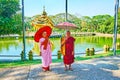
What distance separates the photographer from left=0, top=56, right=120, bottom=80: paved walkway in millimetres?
8266

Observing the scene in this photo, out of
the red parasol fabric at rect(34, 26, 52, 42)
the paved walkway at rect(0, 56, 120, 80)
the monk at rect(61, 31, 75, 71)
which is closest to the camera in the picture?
the paved walkway at rect(0, 56, 120, 80)

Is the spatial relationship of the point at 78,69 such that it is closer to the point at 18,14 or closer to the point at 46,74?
the point at 46,74

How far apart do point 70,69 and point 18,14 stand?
35.7ft

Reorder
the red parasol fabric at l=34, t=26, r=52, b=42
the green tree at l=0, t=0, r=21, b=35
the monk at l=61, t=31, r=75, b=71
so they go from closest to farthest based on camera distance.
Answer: the monk at l=61, t=31, r=75, b=71, the red parasol fabric at l=34, t=26, r=52, b=42, the green tree at l=0, t=0, r=21, b=35

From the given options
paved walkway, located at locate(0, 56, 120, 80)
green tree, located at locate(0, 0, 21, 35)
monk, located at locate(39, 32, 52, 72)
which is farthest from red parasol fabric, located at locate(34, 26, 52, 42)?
green tree, located at locate(0, 0, 21, 35)

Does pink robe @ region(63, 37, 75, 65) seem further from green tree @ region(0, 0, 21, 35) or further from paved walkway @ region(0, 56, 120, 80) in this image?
green tree @ region(0, 0, 21, 35)

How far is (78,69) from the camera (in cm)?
948

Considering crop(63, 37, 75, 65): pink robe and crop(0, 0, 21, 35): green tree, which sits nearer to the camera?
crop(63, 37, 75, 65): pink robe

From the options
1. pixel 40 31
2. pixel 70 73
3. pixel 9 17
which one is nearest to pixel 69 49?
pixel 70 73

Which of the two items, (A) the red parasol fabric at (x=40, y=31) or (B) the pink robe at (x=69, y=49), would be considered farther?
(A) the red parasol fabric at (x=40, y=31)

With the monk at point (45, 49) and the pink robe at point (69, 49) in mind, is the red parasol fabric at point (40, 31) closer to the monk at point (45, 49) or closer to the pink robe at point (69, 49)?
the monk at point (45, 49)

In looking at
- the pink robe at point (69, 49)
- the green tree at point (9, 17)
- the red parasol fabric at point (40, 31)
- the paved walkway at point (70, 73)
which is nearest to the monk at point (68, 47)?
the pink robe at point (69, 49)

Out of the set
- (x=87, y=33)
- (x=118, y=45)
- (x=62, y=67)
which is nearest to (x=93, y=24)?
(x=87, y=33)

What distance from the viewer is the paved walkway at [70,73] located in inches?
325
